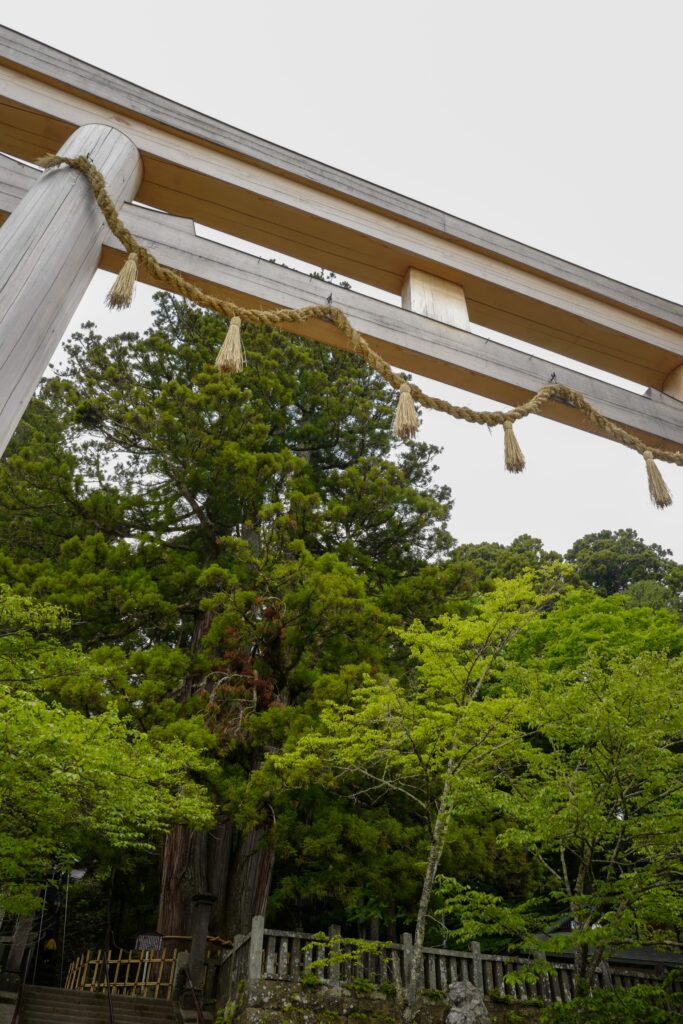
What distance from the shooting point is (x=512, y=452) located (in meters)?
2.98

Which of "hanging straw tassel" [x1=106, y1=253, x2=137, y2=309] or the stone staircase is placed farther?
the stone staircase

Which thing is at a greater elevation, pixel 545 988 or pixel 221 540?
pixel 221 540

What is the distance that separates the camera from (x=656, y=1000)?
770 cm

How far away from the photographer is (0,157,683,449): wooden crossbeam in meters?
2.67

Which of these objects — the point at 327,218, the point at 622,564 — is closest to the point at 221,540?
the point at 327,218

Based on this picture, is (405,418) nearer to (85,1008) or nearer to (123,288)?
(123,288)

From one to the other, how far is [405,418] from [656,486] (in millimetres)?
1145

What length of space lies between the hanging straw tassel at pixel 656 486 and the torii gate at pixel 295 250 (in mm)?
166

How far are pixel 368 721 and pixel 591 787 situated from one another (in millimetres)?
2261

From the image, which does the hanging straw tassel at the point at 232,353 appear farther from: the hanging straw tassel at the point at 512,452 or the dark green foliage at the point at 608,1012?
the dark green foliage at the point at 608,1012

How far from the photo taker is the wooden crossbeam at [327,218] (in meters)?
2.76

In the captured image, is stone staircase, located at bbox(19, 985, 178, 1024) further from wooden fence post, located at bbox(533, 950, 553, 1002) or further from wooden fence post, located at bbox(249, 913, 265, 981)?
wooden fence post, located at bbox(533, 950, 553, 1002)

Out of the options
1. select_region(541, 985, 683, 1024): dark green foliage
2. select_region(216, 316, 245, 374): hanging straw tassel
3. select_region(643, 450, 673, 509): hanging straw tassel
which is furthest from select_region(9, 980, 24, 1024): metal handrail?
select_region(643, 450, 673, 509): hanging straw tassel

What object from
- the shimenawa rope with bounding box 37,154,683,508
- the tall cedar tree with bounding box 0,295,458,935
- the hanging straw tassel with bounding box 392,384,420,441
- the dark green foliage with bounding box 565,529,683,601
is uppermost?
the dark green foliage with bounding box 565,529,683,601
